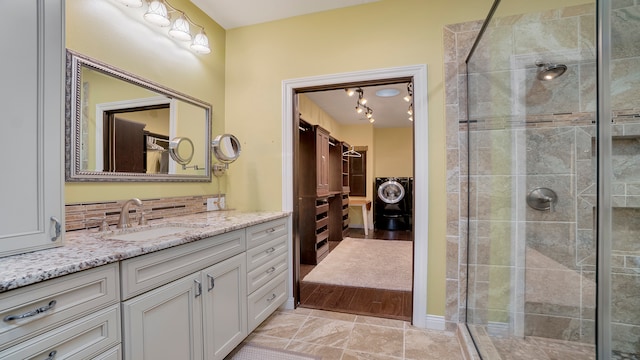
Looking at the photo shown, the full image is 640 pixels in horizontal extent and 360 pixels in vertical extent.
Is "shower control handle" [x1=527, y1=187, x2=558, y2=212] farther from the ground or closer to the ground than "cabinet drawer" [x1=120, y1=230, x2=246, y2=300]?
farther from the ground

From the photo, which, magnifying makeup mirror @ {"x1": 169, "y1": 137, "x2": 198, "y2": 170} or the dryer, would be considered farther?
the dryer

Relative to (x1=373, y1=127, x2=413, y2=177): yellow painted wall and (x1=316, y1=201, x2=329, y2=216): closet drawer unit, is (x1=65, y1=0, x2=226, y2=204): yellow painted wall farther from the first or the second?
(x1=373, y1=127, x2=413, y2=177): yellow painted wall

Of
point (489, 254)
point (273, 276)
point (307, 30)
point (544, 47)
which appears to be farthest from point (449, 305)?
point (307, 30)

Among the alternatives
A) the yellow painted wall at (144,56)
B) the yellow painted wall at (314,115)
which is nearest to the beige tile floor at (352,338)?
the yellow painted wall at (144,56)

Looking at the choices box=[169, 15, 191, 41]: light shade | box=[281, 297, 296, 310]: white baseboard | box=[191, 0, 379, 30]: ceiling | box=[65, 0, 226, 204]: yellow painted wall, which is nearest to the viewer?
box=[65, 0, 226, 204]: yellow painted wall

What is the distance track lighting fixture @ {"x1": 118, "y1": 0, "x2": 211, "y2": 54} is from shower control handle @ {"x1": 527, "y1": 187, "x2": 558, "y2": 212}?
262 cm

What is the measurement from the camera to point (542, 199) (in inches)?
65.7

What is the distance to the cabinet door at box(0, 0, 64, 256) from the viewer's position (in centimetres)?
94

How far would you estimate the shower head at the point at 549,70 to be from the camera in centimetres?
160

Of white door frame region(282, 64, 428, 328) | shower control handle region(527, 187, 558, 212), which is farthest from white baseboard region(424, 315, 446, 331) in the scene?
shower control handle region(527, 187, 558, 212)

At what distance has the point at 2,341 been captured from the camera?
71 cm

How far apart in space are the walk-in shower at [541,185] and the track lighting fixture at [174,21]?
2101 millimetres

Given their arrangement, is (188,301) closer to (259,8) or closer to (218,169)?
(218,169)

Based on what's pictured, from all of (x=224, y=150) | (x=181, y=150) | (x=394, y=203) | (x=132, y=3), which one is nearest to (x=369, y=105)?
(x=394, y=203)
